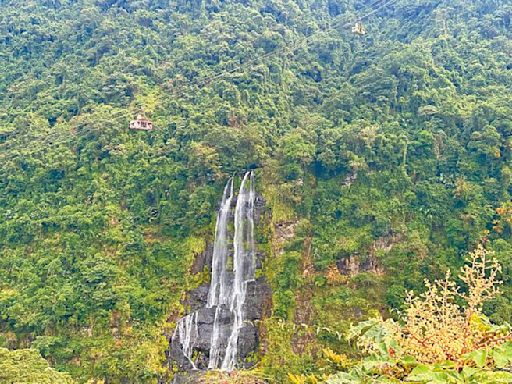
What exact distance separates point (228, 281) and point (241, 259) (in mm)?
899

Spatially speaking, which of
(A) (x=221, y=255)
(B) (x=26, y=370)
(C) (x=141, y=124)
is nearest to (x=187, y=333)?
(A) (x=221, y=255)

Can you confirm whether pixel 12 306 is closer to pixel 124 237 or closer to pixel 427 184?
pixel 124 237

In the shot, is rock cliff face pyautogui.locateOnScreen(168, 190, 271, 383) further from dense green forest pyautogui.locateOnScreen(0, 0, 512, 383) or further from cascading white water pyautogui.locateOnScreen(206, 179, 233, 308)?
dense green forest pyautogui.locateOnScreen(0, 0, 512, 383)

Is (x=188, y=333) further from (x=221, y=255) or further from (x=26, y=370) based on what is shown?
(x=26, y=370)

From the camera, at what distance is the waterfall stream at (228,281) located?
15914 millimetres

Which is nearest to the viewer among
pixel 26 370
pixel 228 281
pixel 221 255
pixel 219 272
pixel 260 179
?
pixel 26 370

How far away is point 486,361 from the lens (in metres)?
2.34

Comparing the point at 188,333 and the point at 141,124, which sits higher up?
the point at 141,124

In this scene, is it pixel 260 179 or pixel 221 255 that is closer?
pixel 221 255

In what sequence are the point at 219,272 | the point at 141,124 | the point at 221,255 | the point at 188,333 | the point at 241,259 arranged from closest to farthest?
the point at 188,333, the point at 219,272, the point at 241,259, the point at 221,255, the point at 141,124

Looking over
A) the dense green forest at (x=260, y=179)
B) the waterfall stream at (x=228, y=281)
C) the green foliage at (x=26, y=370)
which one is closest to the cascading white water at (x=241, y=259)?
the waterfall stream at (x=228, y=281)

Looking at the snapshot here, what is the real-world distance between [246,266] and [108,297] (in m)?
4.66

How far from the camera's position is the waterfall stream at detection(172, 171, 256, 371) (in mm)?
15914

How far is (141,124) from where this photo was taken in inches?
791
